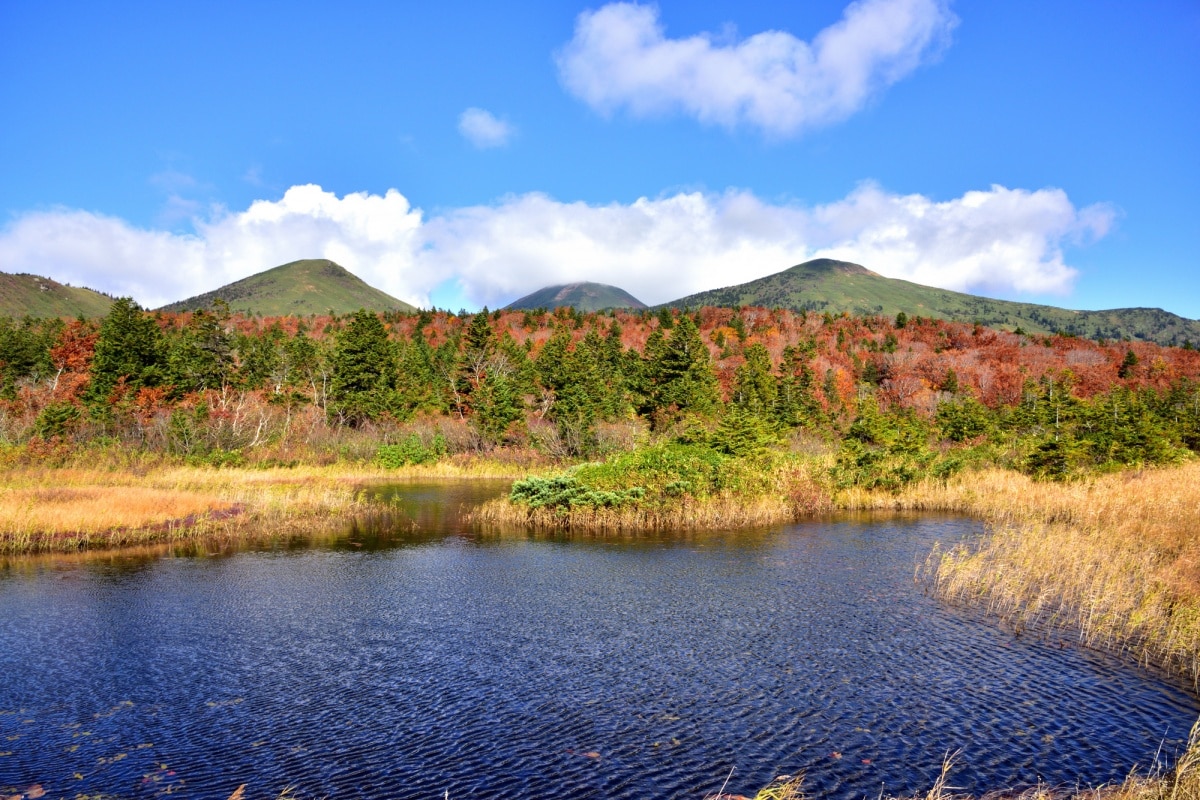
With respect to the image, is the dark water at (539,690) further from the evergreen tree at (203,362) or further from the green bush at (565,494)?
the evergreen tree at (203,362)

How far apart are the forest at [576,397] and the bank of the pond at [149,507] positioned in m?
6.08

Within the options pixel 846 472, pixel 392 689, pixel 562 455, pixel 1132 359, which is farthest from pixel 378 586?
pixel 1132 359

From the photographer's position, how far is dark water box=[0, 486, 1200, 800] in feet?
28.4

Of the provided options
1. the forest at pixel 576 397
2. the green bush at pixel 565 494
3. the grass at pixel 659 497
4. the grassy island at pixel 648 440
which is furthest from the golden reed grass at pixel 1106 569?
the green bush at pixel 565 494

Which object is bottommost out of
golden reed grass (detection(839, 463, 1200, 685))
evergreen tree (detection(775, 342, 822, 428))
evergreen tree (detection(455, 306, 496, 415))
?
golden reed grass (detection(839, 463, 1200, 685))

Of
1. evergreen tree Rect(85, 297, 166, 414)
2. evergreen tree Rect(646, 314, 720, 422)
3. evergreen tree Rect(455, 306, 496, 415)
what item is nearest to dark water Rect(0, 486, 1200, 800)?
evergreen tree Rect(85, 297, 166, 414)

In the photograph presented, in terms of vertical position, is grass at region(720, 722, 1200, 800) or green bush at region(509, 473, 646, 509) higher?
green bush at region(509, 473, 646, 509)

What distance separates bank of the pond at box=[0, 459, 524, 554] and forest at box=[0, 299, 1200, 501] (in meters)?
6.08

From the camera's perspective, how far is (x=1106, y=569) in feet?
55.7

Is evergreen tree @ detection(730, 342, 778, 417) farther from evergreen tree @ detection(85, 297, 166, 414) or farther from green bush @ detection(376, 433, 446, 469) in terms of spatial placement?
evergreen tree @ detection(85, 297, 166, 414)

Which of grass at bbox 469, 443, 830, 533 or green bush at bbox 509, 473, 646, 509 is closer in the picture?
grass at bbox 469, 443, 830, 533

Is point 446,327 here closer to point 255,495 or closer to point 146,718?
point 255,495

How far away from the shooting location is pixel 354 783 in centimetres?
827

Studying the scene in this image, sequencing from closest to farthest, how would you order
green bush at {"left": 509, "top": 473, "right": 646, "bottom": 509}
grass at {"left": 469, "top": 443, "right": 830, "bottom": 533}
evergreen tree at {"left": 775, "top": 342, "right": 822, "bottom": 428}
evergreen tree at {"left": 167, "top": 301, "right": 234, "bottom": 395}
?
grass at {"left": 469, "top": 443, "right": 830, "bottom": 533} < green bush at {"left": 509, "top": 473, "right": 646, "bottom": 509} < evergreen tree at {"left": 167, "top": 301, "right": 234, "bottom": 395} < evergreen tree at {"left": 775, "top": 342, "right": 822, "bottom": 428}
